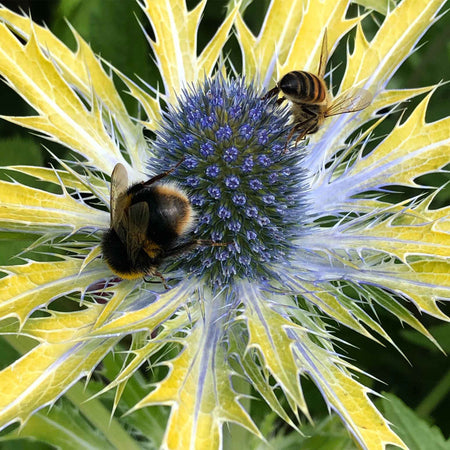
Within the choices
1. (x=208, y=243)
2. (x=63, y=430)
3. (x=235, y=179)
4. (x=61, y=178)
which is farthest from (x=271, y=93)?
(x=63, y=430)

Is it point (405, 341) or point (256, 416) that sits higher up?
point (256, 416)

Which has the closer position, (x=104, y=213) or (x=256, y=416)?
(x=104, y=213)

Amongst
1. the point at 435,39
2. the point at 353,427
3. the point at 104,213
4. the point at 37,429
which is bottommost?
the point at 353,427

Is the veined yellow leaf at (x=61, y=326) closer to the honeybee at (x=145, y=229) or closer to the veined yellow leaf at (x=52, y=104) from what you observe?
the honeybee at (x=145, y=229)

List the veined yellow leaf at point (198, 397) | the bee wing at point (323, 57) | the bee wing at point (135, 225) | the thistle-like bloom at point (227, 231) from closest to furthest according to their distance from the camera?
the veined yellow leaf at point (198, 397) < the thistle-like bloom at point (227, 231) < the bee wing at point (135, 225) < the bee wing at point (323, 57)

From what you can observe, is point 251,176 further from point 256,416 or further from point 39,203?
point 256,416

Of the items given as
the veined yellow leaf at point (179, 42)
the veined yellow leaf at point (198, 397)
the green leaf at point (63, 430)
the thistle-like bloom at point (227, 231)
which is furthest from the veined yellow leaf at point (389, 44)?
the green leaf at point (63, 430)

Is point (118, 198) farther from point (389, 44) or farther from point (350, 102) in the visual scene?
point (389, 44)

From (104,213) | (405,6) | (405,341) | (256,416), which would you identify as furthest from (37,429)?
(405,6)
